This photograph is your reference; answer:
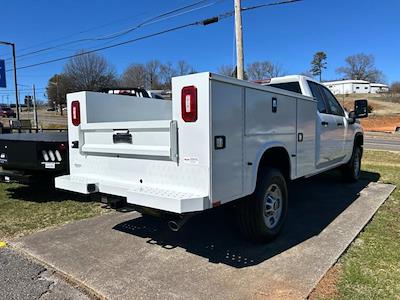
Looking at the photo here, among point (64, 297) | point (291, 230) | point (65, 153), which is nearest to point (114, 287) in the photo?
point (64, 297)

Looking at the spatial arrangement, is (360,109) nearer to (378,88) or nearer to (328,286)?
(328,286)

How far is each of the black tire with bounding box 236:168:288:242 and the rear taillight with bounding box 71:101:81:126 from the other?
2.18m

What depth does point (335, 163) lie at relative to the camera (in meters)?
6.84

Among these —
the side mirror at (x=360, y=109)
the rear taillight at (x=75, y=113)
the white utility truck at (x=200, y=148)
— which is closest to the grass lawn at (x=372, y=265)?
the white utility truck at (x=200, y=148)

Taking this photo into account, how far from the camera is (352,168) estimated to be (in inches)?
325

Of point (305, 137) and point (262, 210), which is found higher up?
point (305, 137)

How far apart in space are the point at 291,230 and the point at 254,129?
1.85m

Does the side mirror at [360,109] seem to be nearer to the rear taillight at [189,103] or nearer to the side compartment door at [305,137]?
the side compartment door at [305,137]

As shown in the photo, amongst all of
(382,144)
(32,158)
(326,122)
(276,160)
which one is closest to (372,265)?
(276,160)

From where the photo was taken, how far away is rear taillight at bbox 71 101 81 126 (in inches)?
183

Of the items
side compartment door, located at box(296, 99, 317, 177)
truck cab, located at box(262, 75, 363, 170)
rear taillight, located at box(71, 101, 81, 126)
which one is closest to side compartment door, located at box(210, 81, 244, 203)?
side compartment door, located at box(296, 99, 317, 177)

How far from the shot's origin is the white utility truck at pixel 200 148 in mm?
3400

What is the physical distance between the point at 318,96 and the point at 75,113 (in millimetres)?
3877

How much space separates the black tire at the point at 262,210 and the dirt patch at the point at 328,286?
870 millimetres
